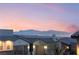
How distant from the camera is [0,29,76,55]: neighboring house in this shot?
2.71m

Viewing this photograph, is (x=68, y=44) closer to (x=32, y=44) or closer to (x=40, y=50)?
(x=40, y=50)

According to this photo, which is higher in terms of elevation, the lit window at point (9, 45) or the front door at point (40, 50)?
the lit window at point (9, 45)

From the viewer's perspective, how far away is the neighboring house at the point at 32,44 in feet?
8.91

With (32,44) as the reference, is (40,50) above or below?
below

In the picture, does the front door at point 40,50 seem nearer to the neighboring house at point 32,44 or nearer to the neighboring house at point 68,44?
the neighboring house at point 32,44

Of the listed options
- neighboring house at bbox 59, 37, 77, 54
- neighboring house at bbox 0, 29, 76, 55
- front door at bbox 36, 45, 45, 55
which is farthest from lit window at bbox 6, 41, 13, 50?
neighboring house at bbox 59, 37, 77, 54

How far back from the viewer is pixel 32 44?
2744 millimetres

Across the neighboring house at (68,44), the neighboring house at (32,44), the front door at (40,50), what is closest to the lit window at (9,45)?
the neighboring house at (32,44)

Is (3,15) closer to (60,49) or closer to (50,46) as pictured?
(50,46)

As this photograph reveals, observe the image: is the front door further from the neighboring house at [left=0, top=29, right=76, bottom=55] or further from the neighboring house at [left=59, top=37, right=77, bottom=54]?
the neighboring house at [left=59, top=37, right=77, bottom=54]

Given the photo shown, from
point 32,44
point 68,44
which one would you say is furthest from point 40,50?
point 68,44

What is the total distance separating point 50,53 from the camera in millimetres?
2736

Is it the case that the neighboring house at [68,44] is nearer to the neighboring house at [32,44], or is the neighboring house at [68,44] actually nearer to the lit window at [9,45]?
the neighboring house at [32,44]

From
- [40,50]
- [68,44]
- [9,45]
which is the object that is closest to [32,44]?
[40,50]
